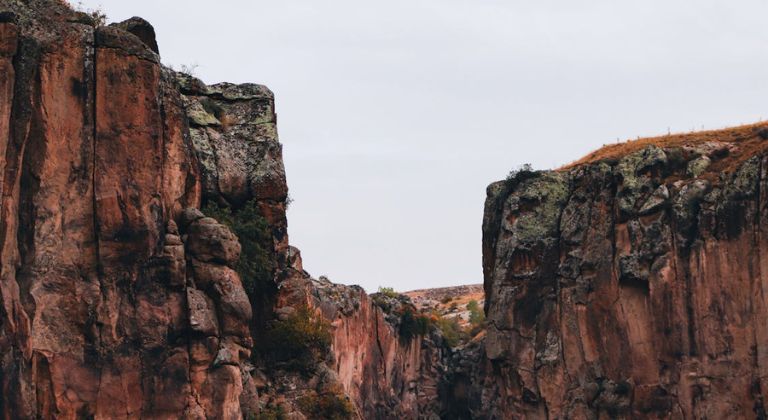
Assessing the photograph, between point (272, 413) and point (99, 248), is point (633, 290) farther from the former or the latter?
point (99, 248)

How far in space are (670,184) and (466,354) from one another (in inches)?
1013

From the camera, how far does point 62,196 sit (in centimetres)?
5231

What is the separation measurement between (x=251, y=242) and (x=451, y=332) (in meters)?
65.8

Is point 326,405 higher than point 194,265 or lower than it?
lower

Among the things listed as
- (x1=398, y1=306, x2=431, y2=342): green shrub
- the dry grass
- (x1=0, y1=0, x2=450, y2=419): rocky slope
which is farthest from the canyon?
(x1=398, y1=306, x2=431, y2=342): green shrub

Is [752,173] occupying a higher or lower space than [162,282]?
higher

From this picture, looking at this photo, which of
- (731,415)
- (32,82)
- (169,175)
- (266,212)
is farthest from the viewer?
(731,415)

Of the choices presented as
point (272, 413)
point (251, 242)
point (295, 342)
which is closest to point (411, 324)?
point (295, 342)

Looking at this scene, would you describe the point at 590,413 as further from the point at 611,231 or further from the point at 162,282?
the point at 162,282

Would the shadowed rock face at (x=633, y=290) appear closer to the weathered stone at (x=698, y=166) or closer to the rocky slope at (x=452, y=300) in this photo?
the weathered stone at (x=698, y=166)

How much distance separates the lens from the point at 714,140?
328 feet

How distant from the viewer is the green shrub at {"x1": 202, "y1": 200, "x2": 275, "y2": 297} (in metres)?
60.9

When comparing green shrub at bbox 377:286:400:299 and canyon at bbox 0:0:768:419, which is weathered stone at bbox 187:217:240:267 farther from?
green shrub at bbox 377:286:400:299

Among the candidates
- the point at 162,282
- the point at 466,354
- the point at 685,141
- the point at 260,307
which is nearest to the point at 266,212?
the point at 260,307
